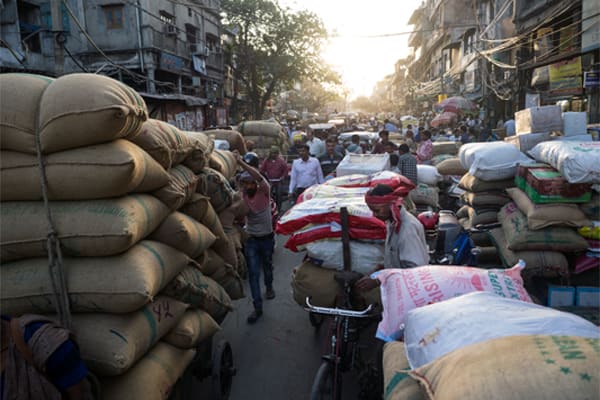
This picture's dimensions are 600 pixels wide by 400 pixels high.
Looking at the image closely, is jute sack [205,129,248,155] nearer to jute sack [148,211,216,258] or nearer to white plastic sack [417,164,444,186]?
white plastic sack [417,164,444,186]

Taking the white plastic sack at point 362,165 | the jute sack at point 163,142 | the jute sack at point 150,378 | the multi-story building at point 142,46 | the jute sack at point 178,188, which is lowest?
the jute sack at point 150,378

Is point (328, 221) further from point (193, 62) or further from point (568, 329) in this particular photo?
point (193, 62)

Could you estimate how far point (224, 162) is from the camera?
5.07m

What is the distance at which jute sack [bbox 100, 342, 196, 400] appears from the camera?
7.80ft

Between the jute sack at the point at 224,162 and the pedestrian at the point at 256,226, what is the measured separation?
0.31ft

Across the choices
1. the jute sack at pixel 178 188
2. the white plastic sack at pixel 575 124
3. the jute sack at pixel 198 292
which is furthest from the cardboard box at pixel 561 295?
the jute sack at pixel 178 188

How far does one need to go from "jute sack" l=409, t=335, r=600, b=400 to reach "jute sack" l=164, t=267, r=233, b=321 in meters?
1.86

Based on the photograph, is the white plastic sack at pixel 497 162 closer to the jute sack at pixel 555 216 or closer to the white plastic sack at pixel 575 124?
the white plastic sack at pixel 575 124

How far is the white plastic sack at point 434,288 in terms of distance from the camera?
259cm

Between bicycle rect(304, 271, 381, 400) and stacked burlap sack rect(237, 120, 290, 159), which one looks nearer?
bicycle rect(304, 271, 381, 400)

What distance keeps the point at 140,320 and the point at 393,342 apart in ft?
4.58

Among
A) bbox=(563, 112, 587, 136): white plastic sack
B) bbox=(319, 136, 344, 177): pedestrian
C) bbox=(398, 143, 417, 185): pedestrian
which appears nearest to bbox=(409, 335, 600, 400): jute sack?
bbox=(563, 112, 587, 136): white plastic sack

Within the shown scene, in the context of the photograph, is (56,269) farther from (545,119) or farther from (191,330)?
(545,119)

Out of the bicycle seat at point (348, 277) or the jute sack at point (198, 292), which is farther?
the bicycle seat at point (348, 277)
